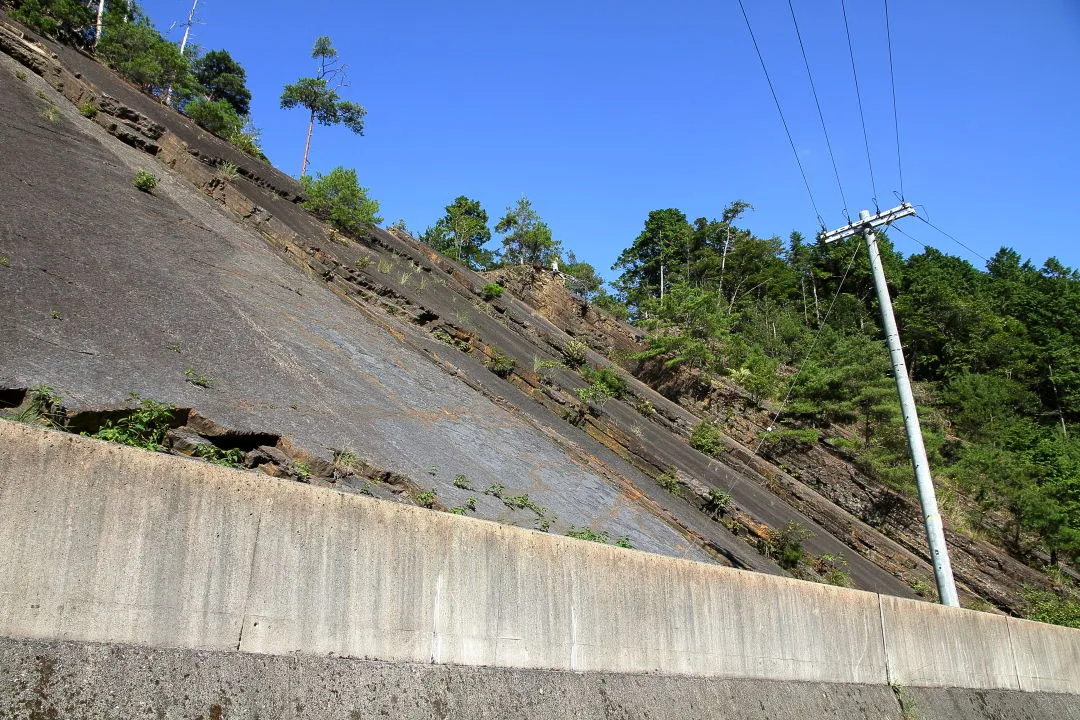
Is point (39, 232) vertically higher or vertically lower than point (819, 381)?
lower

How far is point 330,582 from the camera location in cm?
388

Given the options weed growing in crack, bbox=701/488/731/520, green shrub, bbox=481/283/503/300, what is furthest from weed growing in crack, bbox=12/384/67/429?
green shrub, bbox=481/283/503/300

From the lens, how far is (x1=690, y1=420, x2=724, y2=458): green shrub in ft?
64.4

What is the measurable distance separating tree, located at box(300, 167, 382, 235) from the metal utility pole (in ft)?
39.7

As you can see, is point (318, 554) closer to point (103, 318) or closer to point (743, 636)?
point (743, 636)

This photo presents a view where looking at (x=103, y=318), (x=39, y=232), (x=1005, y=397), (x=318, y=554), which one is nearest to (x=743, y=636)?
(x=318, y=554)

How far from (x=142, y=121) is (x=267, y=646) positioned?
17092 mm

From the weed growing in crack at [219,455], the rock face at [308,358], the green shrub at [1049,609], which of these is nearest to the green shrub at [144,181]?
the rock face at [308,358]

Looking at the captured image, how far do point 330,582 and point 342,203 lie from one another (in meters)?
17.7

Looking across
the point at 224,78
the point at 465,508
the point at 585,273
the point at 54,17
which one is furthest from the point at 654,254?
the point at 465,508

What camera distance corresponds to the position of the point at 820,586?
693 centimetres

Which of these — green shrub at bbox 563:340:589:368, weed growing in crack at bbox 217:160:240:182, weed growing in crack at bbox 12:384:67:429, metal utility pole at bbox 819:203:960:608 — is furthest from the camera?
green shrub at bbox 563:340:589:368

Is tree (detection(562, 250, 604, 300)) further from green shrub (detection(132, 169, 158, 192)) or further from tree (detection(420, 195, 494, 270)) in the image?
green shrub (detection(132, 169, 158, 192))

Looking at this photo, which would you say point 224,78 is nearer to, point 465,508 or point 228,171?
point 228,171
